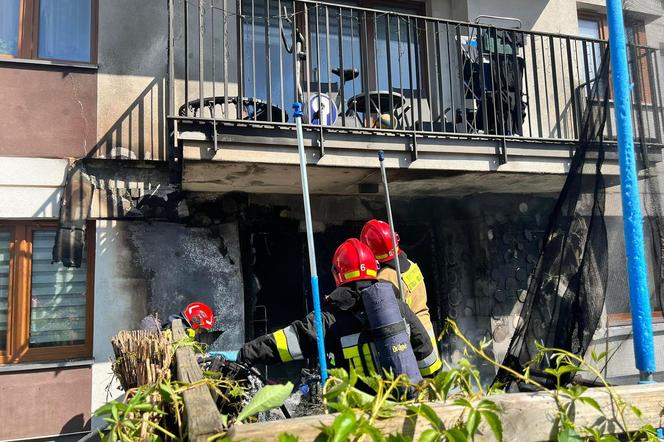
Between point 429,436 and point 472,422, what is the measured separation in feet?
0.34

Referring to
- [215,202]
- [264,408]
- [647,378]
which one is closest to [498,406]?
[264,408]

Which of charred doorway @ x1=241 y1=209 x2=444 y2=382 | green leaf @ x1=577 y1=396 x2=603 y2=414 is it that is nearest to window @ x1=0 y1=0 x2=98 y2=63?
charred doorway @ x1=241 y1=209 x2=444 y2=382

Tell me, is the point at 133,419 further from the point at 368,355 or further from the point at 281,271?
the point at 281,271

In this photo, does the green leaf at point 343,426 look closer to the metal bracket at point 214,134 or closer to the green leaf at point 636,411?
the green leaf at point 636,411

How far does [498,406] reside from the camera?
1.18 m

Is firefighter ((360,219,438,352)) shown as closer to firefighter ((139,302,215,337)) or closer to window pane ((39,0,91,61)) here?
firefighter ((139,302,215,337))

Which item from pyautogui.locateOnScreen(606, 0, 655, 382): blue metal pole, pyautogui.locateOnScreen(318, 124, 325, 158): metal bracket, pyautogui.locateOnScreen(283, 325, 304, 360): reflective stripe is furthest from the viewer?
pyautogui.locateOnScreen(318, 124, 325, 158): metal bracket

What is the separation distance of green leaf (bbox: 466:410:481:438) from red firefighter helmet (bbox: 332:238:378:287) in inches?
64.8

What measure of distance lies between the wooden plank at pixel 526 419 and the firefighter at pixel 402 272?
241 centimetres

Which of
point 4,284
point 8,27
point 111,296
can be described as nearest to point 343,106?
point 111,296

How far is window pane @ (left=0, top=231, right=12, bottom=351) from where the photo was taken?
16.7 feet

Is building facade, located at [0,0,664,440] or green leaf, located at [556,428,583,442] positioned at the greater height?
building facade, located at [0,0,664,440]

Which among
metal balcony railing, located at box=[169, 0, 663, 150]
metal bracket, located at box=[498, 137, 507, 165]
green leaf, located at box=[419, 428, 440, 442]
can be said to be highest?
metal balcony railing, located at box=[169, 0, 663, 150]

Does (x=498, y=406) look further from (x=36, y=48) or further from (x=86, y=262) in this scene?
(x=36, y=48)
